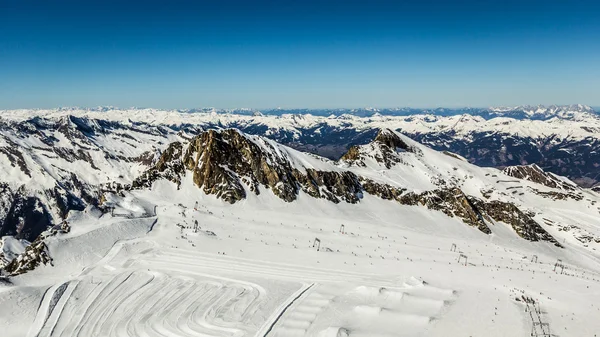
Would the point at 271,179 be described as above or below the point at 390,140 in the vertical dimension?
below

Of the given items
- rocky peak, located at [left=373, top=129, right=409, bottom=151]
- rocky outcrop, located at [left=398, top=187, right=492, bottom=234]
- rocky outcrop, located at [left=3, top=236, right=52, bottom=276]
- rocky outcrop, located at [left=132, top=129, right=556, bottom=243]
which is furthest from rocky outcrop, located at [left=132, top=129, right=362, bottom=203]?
rocky peak, located at [left=373, top=129, right=409, bottom=151]

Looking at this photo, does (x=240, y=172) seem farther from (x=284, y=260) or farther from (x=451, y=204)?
(x=451, y=204)

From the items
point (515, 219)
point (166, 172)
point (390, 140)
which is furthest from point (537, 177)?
point (166, 172)

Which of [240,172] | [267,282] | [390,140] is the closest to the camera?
[267,282]

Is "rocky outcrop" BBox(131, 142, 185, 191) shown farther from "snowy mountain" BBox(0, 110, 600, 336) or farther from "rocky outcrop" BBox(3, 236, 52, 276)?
"rocky outcrop" BBox(3, 236, 52, 276)

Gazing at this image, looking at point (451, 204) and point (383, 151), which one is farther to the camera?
point (383, 151)

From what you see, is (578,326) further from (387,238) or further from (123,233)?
(123,233)

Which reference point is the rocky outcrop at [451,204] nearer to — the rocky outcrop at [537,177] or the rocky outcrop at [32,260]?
the rocky outcrop at [32,260]

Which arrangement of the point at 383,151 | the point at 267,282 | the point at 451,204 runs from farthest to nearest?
the point at 383,151 → the point at 451,204 → the point at 267,282

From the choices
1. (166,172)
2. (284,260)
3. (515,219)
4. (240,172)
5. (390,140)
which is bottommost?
(515,219)

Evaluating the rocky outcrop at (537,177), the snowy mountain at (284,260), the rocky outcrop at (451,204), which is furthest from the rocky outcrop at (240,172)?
the rocky outcrop at (537,177)

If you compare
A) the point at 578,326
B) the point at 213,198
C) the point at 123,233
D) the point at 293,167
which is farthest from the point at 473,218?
the point at 123,233
